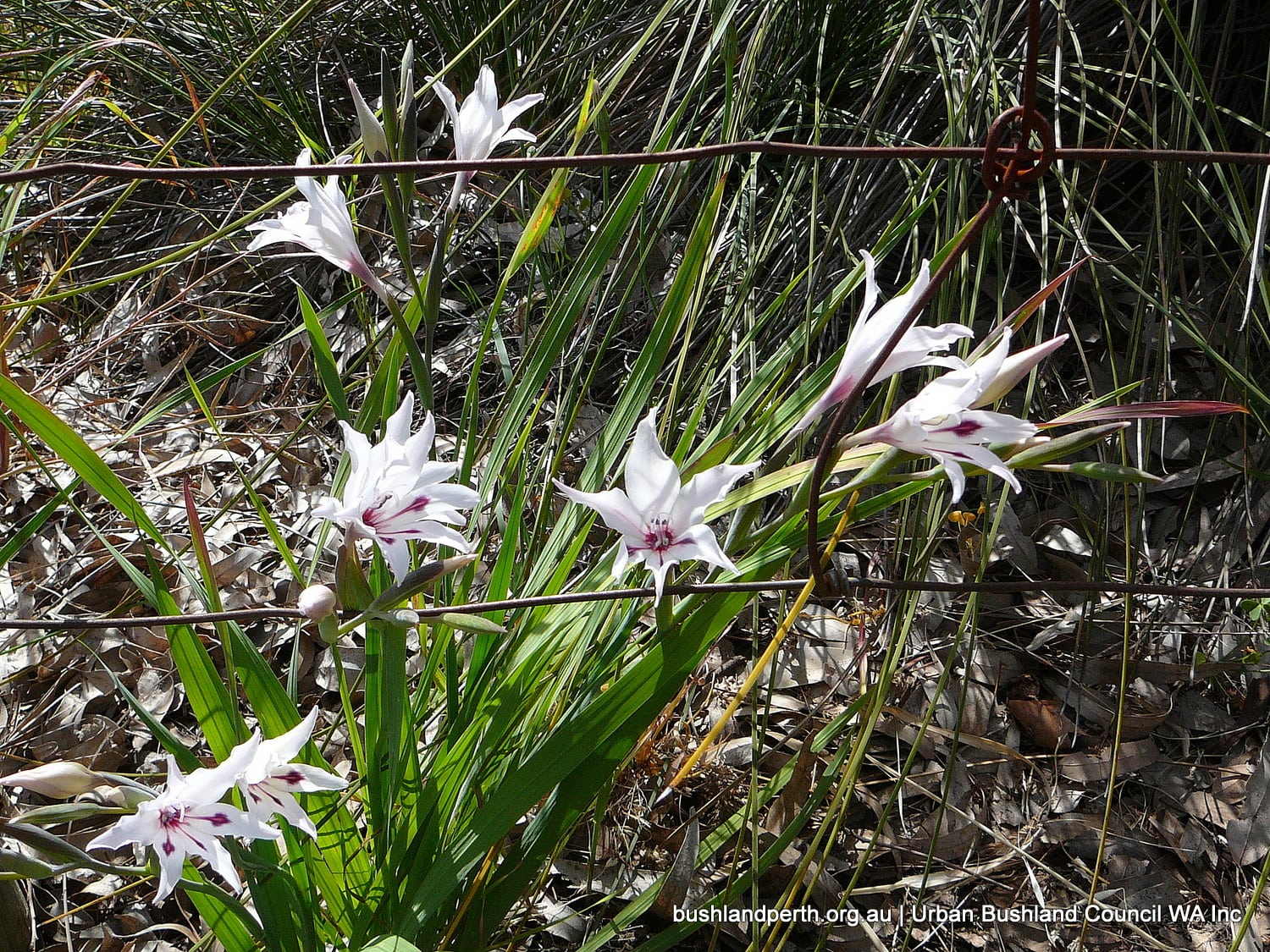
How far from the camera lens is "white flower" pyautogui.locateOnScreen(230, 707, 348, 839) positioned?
0.59 metres

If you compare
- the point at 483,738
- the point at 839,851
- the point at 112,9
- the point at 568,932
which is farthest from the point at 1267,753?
the point at 112,9

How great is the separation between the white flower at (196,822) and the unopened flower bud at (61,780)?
0.15 feet

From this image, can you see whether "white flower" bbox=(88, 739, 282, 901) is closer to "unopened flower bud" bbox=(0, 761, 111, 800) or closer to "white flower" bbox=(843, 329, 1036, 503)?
"unopened flower bud" bbox=(0, 761, 111, 800)

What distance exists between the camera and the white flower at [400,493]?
1.91ft

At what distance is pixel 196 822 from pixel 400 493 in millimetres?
250

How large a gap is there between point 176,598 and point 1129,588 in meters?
1.29

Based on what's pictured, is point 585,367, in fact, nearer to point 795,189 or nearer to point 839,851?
point 795,189

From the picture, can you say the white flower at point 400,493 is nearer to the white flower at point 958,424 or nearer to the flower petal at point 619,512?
the flower petal at point 619,512

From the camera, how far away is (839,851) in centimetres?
112

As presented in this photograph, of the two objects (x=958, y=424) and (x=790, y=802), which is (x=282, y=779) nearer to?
(x=958, y=424)

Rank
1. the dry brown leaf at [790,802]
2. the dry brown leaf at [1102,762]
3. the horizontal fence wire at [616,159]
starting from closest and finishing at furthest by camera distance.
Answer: the horizontal fence wire at [616,159]
the dry brown leaf at [790,802]
the dry brown leaf at [1102,762]

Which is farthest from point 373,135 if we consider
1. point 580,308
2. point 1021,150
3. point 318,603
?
point 1021,150

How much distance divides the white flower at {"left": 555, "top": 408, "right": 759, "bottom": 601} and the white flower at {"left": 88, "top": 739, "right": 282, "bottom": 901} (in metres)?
0.28

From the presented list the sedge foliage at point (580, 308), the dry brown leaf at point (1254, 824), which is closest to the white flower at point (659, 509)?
the sedge foliage at point (580, 308)
